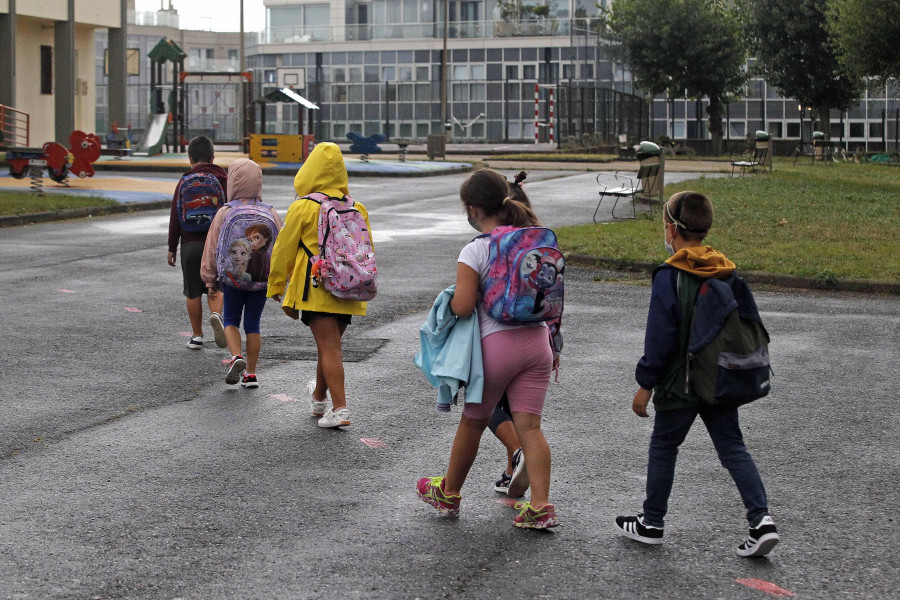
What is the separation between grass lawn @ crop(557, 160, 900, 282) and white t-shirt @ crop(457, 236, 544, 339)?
341 inches

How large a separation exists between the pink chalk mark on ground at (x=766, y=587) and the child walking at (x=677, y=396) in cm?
20

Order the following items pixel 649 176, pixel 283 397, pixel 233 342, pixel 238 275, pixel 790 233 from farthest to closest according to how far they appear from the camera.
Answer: pixel 649 176 → pixel 790 233 → pixel 233 342 → pixel 238 275 → pixel 283 397

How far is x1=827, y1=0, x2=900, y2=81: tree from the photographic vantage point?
102 ft

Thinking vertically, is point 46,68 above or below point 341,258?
above

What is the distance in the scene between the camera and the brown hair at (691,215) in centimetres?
486

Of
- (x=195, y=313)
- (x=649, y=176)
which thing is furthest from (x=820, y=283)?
(x=649, y=176)

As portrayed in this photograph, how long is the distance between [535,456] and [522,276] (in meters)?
0.76

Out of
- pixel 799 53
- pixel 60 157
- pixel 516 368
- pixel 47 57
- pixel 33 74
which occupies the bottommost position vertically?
pixel 516 368

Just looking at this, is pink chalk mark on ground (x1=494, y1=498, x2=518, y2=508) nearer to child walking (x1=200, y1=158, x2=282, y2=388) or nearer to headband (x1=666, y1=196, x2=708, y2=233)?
headband (x1=666, y1=196, x2=708, y2=233)

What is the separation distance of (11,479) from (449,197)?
Result: 63.5ft

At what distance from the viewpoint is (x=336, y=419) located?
6871 mm

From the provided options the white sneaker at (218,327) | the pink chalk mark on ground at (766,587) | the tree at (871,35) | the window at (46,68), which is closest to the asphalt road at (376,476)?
the pink chalk mark on ground at (766,587)

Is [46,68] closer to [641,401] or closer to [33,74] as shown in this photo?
[33,74]

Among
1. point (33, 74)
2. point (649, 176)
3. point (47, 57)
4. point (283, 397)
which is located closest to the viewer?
point (283, 397)
